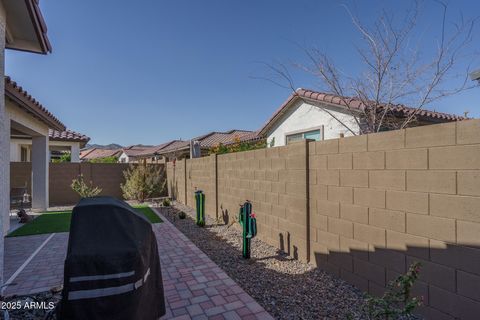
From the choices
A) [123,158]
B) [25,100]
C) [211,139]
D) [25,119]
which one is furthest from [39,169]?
[123,158]

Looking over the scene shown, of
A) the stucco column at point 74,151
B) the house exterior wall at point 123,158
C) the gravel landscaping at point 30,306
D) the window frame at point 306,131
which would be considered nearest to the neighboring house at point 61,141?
the stucco column at point 74,151

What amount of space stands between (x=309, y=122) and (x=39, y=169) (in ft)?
34.1

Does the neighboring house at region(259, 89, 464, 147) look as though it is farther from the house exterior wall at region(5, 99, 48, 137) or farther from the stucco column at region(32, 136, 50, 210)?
the stucco column at region(32, 136, 50, 210)

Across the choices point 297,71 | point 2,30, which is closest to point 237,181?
point 297,71

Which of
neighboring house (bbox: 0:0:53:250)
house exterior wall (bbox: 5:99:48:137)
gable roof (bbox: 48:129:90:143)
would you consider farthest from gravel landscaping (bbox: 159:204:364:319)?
gable roof (bbox: 48:129:90:143)

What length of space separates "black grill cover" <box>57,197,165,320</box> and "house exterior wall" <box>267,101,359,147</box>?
301 inches

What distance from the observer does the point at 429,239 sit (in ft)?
9.44

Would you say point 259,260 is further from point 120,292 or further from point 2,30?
point 2,30

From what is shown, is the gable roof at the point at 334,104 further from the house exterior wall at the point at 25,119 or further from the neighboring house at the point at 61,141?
the neighboring house at the point at 61,141

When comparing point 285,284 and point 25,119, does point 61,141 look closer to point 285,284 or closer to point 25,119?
point 25,119

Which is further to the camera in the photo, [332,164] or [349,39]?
[349,39]

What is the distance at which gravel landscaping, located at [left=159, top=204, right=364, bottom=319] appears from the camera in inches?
132

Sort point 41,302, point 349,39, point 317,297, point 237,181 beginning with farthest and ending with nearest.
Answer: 1. point 237,181
2. point 349,39
3. point 317,297
4. point 41,302

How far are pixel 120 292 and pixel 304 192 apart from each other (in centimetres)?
346
